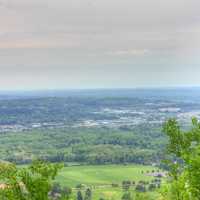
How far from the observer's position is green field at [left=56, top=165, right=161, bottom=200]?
9656cm

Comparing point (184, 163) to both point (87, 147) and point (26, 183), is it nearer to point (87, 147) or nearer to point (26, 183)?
point (26, 183)

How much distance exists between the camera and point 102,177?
368 feet

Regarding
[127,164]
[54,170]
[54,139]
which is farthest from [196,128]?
[54,139]

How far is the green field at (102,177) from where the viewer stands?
96.6 m

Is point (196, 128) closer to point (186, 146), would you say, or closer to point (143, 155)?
point (186, 146)

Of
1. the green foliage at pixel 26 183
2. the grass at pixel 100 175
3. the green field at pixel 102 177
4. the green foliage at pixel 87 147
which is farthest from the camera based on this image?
the green foliage at pixel 87 147

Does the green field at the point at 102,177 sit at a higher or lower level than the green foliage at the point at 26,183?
lower

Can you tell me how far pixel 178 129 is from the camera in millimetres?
17469

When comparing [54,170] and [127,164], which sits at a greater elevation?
[54,170]

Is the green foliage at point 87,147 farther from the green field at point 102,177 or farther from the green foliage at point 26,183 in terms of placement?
the green foliage at point 26,183

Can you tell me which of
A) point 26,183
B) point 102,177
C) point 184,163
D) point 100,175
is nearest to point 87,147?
point 100,175

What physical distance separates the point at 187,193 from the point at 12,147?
158 metres

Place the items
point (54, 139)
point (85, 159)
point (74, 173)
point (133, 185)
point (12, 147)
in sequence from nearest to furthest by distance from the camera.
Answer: point (133, 185)
point (74, 173)
point (85, 159)
point (12, 147)
point (54, 139)

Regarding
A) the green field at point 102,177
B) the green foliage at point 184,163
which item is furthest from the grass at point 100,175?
the green foliage at point 184,163
